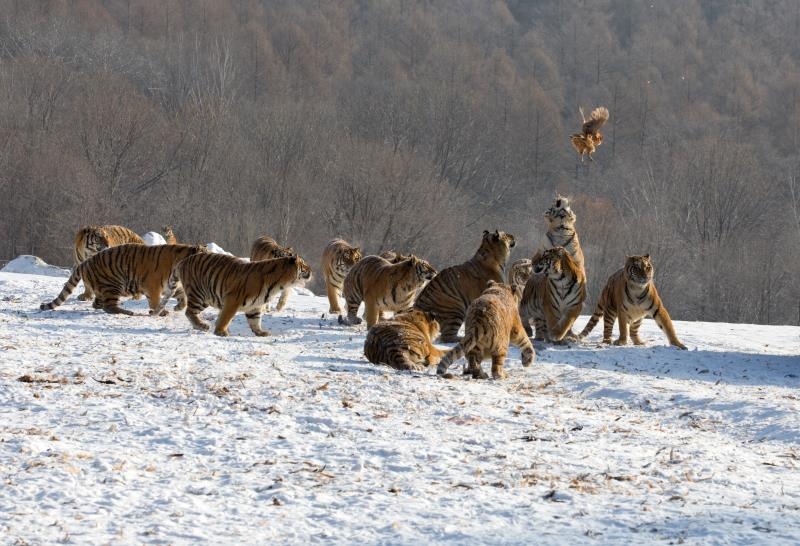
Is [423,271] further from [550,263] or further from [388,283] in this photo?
[550,263]

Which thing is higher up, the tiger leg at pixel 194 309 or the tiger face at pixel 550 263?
the tiger face at pixel 550 263

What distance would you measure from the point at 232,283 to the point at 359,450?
5097 mm

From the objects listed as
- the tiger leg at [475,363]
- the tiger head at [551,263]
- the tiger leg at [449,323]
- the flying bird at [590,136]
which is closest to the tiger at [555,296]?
the tiger head at [551,263]

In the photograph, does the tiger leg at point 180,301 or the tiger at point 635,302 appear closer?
the tiger at point 635,302

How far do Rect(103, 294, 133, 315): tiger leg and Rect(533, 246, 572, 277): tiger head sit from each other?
4.87 meters

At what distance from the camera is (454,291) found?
454 inches

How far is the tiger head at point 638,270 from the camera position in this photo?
12422 millimetres

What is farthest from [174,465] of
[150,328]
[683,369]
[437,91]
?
[437,91]

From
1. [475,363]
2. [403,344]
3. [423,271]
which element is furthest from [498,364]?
[423,271]

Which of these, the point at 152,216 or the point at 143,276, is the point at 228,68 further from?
the point at 143,276

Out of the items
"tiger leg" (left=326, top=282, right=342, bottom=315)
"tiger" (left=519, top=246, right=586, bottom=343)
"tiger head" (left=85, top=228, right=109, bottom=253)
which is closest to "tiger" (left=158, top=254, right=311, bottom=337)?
"tiger" (left=519, top=246, right=586, bottom=343)

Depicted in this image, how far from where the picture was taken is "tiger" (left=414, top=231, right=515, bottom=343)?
11445 millimetres

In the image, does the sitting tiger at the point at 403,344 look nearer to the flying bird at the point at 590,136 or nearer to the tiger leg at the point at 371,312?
the tiger leg at the point at 371,312

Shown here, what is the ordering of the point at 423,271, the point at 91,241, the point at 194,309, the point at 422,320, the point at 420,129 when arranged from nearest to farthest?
the point at 422,320
the point at 194,309
the point at 423,271
the point at 91,241
the point at 420,129
